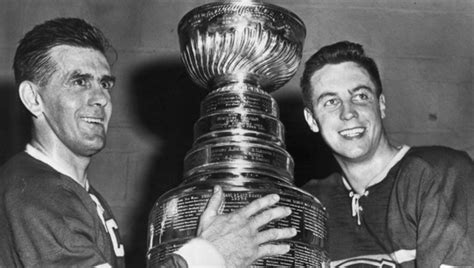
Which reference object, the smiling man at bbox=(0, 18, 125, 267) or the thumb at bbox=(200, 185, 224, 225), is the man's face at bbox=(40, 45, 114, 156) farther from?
the thumb at bbox=(200, 185, 224, 225)

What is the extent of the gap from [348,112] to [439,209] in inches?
15.8

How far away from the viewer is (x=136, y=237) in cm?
311

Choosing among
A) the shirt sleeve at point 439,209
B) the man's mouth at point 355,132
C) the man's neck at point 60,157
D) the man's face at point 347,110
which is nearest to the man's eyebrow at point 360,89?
the man's face at point 347,110

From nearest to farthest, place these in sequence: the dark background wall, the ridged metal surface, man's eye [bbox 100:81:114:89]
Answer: the ridged metal surface
man's eye [bbox 100:81:114:89]
the dark background wall

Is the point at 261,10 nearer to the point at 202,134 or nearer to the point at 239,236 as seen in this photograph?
the point at 202,134

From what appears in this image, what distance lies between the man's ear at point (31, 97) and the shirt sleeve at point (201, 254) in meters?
0.58

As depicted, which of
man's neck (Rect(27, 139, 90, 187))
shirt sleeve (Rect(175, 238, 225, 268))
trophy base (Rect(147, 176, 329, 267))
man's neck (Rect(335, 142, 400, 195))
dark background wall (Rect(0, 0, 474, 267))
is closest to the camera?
shirt sleeve (Rect(175, 238, 225, 268))

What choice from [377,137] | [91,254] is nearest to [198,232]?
[91,254]

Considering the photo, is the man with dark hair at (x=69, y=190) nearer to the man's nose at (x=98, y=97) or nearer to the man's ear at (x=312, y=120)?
the man's nose at (x=98, y=97)

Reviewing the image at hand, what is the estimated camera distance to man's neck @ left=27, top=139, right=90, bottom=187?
2049mm

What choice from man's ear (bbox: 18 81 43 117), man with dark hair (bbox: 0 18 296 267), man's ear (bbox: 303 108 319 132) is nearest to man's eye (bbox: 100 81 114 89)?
man with dark hair (bbox: 0 18 296 267)

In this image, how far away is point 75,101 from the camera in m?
2.09

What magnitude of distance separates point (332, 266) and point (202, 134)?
498mm

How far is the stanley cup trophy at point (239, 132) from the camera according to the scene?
1787mm
